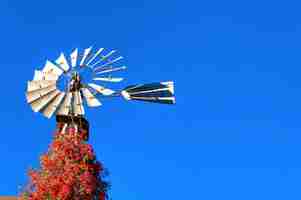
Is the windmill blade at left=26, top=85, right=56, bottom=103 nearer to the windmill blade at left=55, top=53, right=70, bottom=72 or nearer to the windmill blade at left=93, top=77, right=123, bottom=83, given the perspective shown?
the windmill blade at left=55, top=53, right=70, bottom=72

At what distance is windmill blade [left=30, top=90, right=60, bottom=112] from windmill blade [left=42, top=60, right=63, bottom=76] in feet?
3.92

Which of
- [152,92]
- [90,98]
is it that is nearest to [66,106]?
[90,98]

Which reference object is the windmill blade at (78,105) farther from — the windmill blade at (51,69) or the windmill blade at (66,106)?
the windmill blade at (51,69)

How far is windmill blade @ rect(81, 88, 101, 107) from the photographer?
25678 mm

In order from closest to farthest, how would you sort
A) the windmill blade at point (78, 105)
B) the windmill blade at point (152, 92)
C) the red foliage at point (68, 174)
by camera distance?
the red foliage at point (68, 174), the windmill blade at point (78, 105), the windmill blade at point (152, 92)

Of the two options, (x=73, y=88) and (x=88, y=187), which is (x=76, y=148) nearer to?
(x=88, y=187)

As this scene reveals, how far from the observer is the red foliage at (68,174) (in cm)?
2192

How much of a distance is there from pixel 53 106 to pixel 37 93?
3.71 ft

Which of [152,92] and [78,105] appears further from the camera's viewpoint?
[152,92]

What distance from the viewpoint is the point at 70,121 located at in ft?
82.5

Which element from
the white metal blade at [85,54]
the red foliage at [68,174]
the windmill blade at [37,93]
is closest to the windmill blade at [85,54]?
the white metal blade at [85,54]

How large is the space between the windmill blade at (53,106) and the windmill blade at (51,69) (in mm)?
1334

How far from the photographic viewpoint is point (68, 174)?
22.1 metres

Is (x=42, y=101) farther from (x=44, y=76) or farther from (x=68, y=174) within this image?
(x=68, y=174)
